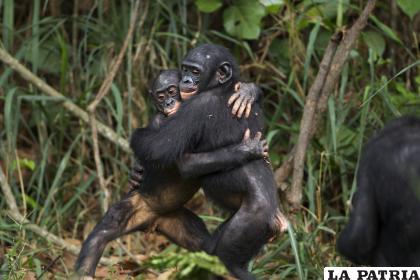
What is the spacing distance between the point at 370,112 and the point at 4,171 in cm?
299

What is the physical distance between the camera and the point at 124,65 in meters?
8.59

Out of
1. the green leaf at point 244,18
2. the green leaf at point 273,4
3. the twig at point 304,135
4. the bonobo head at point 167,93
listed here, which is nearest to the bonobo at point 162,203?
the bonobo head at point 167,93

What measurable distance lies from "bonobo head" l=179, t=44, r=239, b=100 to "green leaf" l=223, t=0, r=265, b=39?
70.3 inches

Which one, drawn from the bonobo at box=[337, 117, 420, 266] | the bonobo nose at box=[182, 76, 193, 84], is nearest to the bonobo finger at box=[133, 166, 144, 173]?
the bonobo nose at box=[182, 76, 193, 84]

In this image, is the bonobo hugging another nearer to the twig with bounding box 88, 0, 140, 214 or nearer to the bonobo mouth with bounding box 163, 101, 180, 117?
the bonobo mouth with bounding box 163, 101, 180, 117

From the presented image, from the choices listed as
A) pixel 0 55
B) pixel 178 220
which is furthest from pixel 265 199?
pixel 0 55

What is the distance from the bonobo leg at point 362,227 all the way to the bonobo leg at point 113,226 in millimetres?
1695

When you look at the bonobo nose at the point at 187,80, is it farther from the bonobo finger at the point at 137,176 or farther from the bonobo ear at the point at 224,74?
the bonobo finger at the point at 137,176

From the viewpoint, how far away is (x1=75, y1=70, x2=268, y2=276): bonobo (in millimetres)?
6082

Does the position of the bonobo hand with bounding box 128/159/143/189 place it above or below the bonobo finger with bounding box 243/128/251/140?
below

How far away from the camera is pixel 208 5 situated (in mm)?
8148

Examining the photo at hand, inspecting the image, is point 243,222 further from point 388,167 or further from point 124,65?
point 124,65

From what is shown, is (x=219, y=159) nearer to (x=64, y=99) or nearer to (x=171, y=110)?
(x=171, y=110)

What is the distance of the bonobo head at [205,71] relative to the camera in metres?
6.20
